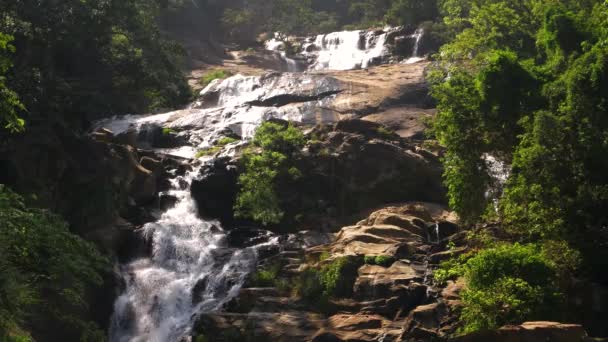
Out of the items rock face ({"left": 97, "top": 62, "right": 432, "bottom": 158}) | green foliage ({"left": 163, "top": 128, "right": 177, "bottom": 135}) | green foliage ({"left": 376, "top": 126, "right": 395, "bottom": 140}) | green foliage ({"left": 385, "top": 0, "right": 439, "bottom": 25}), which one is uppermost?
green foliage ({"left": 385, "top": 0, "right": 439, "bottom": 25})

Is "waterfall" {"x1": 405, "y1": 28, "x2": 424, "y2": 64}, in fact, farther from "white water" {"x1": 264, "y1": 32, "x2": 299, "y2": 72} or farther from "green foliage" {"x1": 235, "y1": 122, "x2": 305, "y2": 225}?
"green foliage" {"x1": 235, "y1": 122, "x2": 305, "y2": 225}

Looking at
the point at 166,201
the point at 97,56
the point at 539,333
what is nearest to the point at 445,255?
the point at 539,333

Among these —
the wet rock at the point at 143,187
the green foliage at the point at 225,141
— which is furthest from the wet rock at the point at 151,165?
the green foliage at the point at 225,141

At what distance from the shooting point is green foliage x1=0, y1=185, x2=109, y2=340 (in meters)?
11.5

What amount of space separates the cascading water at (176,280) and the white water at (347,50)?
2635cm

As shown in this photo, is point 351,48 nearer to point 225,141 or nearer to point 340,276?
point 225,141

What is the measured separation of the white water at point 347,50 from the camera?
158 feet

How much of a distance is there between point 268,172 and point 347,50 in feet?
91.9

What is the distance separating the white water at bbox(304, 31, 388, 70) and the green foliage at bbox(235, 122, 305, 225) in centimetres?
2137

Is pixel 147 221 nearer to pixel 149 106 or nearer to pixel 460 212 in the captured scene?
pixel 460 212

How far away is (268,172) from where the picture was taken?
25.1 metres

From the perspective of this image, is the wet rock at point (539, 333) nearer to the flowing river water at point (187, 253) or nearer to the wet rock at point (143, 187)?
the flowing river water at point (187, 253)

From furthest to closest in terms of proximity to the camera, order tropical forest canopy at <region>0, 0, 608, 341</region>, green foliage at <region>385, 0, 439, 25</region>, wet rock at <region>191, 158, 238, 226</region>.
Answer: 1. green foliage at <region>385, 0, 439, 25</region>
2. wet rock at <region>191, 158, 238, 226</region>
3. tropical forest canopy at <region>0, 0, 608, 341</region>

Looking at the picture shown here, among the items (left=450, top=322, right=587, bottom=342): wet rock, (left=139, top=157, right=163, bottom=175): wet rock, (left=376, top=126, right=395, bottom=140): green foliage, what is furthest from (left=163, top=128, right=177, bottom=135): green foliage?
(left=450, top=322, right=587, bottom=342): wet rock
